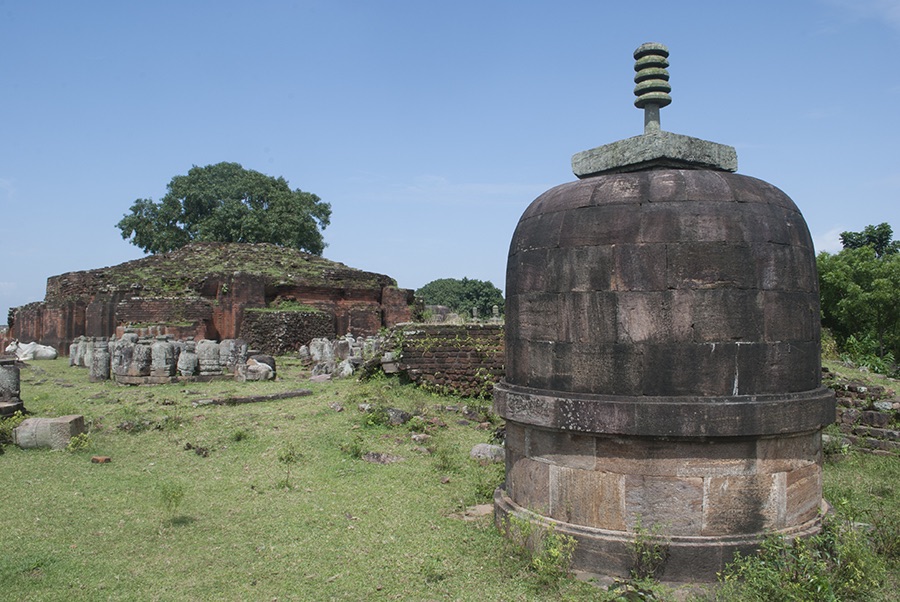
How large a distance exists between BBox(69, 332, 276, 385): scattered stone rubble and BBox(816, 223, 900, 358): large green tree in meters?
16.4

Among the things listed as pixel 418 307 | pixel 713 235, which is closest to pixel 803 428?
pixel 713 235

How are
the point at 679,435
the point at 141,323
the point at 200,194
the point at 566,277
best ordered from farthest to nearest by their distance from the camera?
the point at 200,194 → the point at 141,323 → the point at 566,277 → the point at 679,435

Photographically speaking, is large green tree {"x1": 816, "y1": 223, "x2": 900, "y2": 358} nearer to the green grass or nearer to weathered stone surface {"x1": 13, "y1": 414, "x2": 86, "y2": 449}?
the green grass

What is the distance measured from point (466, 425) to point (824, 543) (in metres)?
5.75

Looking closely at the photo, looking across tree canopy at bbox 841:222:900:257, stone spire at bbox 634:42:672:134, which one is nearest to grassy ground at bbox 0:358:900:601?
stone spire at bbox 634:42:672:134

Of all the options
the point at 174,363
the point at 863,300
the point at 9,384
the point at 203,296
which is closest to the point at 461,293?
the point at 203,296

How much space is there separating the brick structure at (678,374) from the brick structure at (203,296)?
19.5 metres

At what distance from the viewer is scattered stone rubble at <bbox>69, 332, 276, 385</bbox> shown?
1399 centimetres

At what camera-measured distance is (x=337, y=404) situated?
33.2ft

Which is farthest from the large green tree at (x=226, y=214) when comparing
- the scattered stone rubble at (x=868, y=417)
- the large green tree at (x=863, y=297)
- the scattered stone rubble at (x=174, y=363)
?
the scattered stone rubble at (x=868, y=417)

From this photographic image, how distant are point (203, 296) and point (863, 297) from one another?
21.6 meters

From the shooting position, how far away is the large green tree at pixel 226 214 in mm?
40188

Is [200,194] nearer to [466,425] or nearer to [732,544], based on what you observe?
[466,425]

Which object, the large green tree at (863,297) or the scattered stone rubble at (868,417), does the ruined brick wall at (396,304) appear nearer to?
the large green tree at (863,297)
